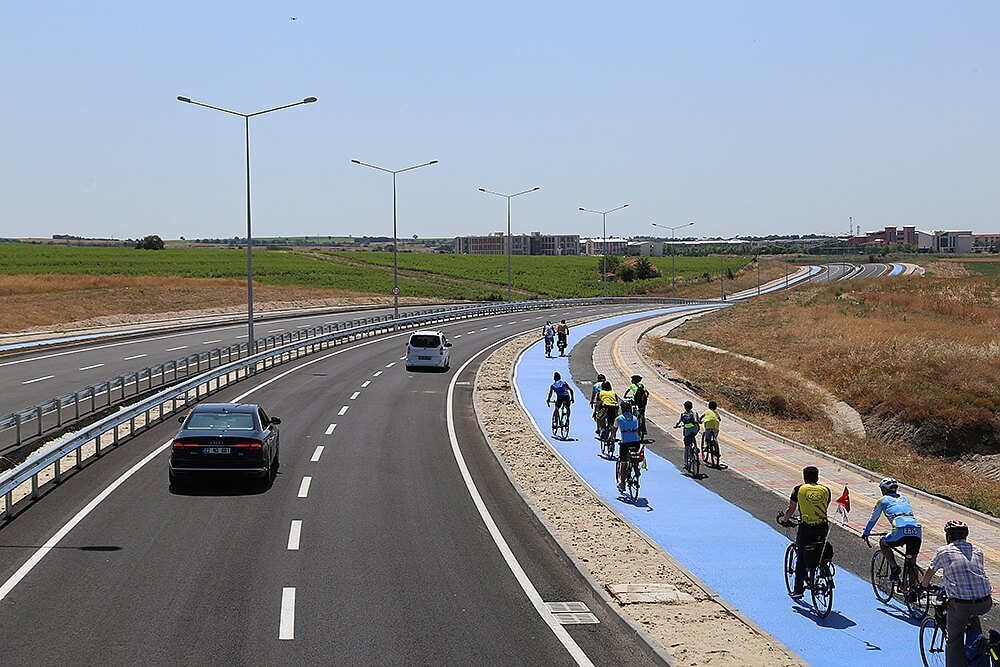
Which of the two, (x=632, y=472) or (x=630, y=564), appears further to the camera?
(x=632, y=472)

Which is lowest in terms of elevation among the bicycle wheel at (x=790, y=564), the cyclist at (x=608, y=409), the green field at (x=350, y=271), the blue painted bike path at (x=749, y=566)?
the blue painted bike path at (x=749, y=566)

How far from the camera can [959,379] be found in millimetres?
39750

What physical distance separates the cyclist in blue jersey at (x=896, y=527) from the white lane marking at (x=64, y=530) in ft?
33.3

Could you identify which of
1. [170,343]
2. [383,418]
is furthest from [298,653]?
[170,343]

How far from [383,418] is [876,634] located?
1909 cm

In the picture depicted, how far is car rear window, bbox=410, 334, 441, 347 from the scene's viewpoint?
42644mm

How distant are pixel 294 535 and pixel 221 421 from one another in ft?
13.3

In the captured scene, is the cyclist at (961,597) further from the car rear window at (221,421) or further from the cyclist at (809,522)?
the car rear window at (221,421)

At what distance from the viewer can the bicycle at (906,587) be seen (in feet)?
39.2

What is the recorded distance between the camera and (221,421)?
61.0 ft

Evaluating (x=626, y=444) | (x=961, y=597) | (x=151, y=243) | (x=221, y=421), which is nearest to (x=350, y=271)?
(x=151, y=243)

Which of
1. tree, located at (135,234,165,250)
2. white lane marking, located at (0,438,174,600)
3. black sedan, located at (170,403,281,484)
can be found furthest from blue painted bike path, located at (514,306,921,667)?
tree, located at (135,234,165,250)

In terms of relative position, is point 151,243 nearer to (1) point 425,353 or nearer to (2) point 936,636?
(1) point 425,353

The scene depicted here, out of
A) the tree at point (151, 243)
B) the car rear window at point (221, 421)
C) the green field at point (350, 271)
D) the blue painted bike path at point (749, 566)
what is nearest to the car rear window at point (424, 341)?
the blue painted bike path at point (749, 566)
